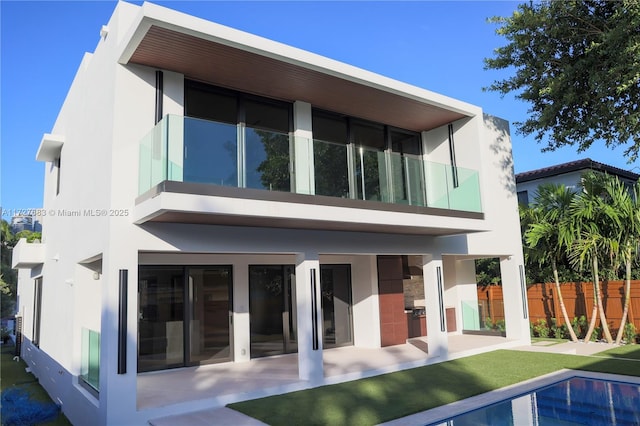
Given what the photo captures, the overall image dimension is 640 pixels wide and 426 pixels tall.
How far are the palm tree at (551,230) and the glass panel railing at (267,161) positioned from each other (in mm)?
8444

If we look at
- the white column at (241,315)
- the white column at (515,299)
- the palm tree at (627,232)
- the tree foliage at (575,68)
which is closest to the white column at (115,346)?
→ the white column at (241,315)

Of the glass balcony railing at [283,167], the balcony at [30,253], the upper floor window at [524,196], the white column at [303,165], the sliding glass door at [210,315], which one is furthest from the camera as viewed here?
the upper floor window at [524,196]

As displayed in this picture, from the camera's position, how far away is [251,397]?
823cm

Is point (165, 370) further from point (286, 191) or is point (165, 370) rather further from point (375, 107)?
point (375, 107)

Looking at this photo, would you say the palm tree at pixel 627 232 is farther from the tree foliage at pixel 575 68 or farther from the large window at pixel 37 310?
the large window at pixel 37 310

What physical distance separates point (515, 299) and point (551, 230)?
2.24m

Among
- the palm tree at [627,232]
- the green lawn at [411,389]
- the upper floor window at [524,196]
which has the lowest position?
A: the green lawn at [411,389]

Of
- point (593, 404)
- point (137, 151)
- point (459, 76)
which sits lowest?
point (593, 404)

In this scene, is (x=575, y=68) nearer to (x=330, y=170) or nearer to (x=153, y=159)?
(x=330, y=170)

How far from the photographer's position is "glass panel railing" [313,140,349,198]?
9.15 metres

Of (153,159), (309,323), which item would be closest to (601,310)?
(309,323)

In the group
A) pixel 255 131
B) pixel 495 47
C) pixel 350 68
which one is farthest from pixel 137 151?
pixel 495 47

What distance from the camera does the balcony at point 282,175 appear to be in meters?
7.36

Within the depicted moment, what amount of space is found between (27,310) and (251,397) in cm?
1377
